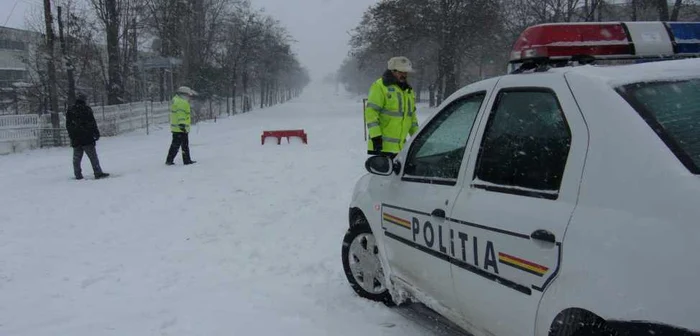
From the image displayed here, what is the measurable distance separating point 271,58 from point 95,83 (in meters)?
30.9

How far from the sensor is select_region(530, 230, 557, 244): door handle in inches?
94.5

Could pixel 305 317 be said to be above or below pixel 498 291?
below

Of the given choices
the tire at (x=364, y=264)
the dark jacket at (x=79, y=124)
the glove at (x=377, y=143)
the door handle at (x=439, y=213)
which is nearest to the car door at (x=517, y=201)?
the door handle at (x=439, y=213)

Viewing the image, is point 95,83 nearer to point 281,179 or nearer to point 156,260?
point 281,179

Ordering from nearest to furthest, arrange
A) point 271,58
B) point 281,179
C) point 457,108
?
point 457,108 → point 281,179 → point 271,58

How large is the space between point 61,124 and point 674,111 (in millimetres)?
20451

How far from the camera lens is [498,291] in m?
2.77

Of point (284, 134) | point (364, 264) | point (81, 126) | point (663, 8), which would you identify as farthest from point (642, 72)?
point (663, 8)

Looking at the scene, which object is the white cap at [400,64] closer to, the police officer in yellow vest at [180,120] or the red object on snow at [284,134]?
Answer: the police officer in yellow vest at [180,120]

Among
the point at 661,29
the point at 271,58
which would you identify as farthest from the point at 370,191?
the point at 271,58

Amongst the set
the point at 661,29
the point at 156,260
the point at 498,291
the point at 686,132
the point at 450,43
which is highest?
the point at 450,43

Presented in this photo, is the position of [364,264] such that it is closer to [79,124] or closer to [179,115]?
[79,124]

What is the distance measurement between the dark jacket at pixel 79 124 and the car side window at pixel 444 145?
29.2 feet

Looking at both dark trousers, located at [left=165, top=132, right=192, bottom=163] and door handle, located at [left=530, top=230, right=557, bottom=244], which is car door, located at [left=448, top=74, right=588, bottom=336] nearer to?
door handle, located at [left=530, top=230, right=557, bottom=244]
